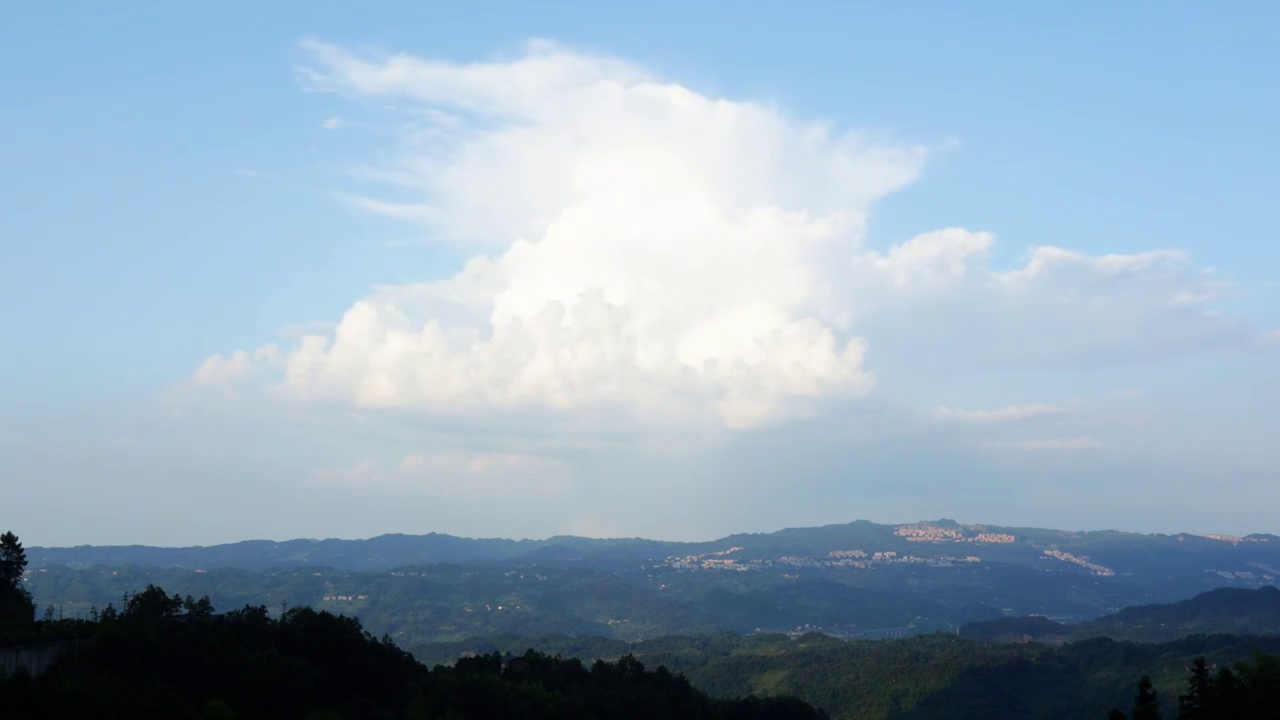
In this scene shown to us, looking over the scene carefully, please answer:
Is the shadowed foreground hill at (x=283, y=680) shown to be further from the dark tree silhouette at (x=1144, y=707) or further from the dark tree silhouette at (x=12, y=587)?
the dark tree silhouette at (x=1144, y=707)

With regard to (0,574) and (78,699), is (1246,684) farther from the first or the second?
(0,574)

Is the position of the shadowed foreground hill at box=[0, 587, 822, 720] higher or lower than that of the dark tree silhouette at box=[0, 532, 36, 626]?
lower

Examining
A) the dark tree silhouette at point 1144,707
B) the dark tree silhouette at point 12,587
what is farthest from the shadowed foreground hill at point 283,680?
the dark tree silhouette at point 1144,707

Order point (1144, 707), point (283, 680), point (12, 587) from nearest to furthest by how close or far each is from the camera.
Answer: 1. point (1144, 707)
2. point (283, 680)
3. point (12, 587)

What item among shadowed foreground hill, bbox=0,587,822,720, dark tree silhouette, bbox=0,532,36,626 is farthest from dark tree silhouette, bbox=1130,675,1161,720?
dark tree silhouette, bbox=0,532,36,626

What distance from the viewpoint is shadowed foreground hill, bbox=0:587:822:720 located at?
68.5m

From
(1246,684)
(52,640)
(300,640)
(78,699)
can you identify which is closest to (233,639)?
(300,640)

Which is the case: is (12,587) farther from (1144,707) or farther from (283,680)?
(1144,707)

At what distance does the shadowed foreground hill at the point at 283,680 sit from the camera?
6850 cm

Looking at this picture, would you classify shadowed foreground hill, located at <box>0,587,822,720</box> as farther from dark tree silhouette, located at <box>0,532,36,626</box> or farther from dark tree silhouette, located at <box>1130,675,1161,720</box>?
dark tree silhouette, located at <box>1130,675,1161,720</box>

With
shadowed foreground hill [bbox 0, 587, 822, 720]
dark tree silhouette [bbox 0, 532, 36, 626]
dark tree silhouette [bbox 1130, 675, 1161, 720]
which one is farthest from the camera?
dark tree silhouette [bbox 0, 532, 36, 626]

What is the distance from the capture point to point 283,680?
285ft

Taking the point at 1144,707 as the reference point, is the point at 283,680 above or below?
above

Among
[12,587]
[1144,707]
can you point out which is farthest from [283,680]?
[1144,707]
